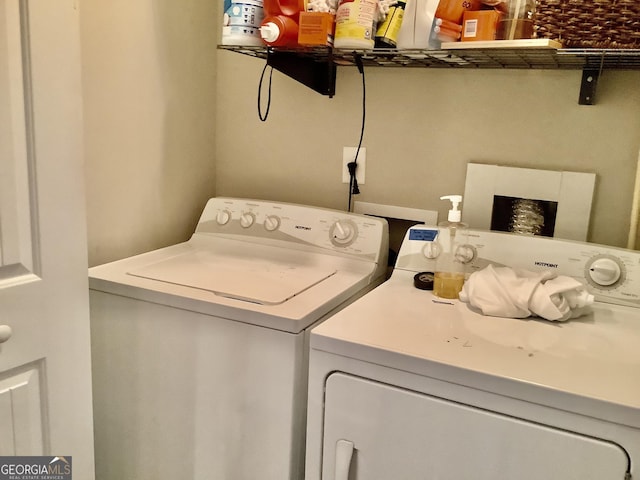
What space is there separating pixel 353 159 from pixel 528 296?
2.61ft

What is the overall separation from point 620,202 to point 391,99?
722 millimetres

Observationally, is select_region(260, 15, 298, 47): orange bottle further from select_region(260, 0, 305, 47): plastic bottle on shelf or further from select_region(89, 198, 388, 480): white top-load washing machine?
select_region(89, 198, 388, 480): white top-load washing machine

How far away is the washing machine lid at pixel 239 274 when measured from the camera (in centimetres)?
140

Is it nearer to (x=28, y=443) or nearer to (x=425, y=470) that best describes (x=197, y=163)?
(x=28, y=443)

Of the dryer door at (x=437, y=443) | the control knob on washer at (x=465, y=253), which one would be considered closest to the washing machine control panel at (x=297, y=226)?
the control knob on washer at (x=465, y=253)

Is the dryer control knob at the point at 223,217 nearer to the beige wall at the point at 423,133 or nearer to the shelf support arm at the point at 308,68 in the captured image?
the beige wall at the point at 423,133

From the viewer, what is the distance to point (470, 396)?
103 centimetres

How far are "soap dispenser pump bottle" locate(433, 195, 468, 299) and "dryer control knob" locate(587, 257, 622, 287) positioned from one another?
0.32 metres

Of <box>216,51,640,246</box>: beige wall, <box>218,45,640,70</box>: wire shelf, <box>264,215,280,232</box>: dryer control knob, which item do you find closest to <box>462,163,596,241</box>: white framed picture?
<box>216,51,640,246</box>: beige wall

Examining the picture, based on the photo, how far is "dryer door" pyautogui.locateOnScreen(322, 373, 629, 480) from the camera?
96 centimetres

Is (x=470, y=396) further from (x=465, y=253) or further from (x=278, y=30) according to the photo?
(x=278, y=30)

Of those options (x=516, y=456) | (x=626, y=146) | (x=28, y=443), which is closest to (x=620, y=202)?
(x=626, y=146)

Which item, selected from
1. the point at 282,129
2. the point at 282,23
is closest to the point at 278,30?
the point at 282,23

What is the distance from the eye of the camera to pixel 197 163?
2025 mm
